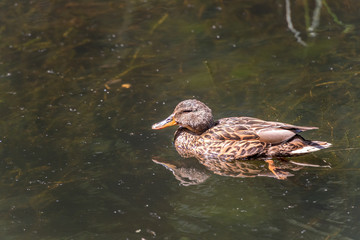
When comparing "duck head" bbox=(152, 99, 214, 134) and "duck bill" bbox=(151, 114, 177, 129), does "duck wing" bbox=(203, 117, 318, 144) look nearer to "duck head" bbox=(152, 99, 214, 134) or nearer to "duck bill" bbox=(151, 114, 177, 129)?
"duck head" bbox=(152, 99, 214, 134)

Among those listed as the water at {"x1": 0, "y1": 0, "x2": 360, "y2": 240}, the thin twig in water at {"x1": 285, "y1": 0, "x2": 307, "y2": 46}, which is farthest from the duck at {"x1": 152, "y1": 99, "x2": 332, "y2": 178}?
the thin twig in water at {"x1": 285, "y1": 0, "x2": 307, "y2": 46}

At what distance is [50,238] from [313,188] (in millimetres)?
3173

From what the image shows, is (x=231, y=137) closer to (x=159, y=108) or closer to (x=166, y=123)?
(x=166, y=123)

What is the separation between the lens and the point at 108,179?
7.72m

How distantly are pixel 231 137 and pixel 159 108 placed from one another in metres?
1.65

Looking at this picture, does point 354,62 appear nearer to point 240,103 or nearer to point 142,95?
point 240,103

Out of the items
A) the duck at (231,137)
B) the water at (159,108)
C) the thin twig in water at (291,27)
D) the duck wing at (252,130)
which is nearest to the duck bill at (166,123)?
the duck at (231,137)

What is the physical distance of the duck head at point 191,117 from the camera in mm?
8750

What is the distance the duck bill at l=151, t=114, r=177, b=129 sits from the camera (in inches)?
347

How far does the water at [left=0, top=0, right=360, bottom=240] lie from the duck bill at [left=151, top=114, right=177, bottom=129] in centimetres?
20

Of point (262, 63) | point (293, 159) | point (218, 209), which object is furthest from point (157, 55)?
point (218, 209)

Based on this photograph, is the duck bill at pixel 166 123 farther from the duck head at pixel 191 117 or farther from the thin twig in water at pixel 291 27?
the thin twig in water at pixel 291 27

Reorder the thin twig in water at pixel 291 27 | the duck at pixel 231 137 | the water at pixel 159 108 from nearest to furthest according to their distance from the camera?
1. the water at pixel 159 108
2. the duck at pixel 231 137
3. the thin twig in water at pixel 291 27

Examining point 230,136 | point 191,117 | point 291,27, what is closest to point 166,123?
point 191,117
